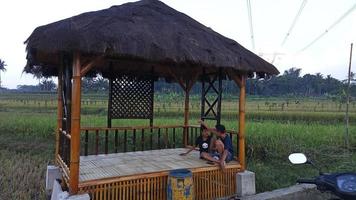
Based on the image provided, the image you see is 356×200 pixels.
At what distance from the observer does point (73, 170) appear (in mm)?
4688

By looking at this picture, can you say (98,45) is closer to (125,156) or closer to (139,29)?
(139,29)

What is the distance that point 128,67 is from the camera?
27.1 feet

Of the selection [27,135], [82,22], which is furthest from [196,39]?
[27,135]

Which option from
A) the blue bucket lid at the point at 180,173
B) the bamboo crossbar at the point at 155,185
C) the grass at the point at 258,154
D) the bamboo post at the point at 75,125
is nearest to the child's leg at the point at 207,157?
the bamboo crossbar at the point at 155,185

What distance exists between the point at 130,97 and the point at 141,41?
334cm

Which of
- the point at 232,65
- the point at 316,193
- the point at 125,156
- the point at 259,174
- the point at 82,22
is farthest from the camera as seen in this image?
the point at 259,174

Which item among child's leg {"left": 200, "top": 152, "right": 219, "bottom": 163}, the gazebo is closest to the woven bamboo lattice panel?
the gazebo

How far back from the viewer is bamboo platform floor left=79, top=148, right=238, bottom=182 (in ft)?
18.1

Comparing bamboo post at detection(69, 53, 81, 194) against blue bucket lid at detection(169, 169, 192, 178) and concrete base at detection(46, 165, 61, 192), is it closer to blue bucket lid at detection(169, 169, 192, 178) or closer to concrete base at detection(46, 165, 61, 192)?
blue bucket lid at detection(169, 169, 192, 178)

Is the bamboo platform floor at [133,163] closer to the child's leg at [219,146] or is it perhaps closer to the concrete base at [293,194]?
the child's leg at [219,146]

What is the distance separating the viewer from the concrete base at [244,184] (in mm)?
6293

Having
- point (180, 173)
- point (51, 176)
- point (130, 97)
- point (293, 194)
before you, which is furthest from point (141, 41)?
point (293, 194)

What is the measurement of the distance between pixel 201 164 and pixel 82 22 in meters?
3.44

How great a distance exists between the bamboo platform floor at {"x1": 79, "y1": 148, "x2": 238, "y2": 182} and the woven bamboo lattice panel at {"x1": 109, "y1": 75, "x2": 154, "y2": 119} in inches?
41.6
